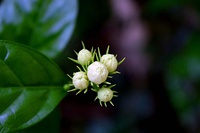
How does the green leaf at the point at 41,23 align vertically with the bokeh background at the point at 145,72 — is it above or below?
above

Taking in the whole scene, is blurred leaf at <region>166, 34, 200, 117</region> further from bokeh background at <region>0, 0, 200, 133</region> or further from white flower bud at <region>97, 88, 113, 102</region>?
white flower bud at <region>97, 88, 113, 102</region>

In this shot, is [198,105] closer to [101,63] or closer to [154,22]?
[154,22]

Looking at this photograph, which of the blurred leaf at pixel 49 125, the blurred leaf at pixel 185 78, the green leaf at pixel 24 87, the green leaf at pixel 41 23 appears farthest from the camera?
the blurred leaf at pixel 185 78

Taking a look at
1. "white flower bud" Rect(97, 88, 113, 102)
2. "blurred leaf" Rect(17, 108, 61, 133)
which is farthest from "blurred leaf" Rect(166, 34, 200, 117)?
"white flower bud" Rect(97, 88, 113, 102)

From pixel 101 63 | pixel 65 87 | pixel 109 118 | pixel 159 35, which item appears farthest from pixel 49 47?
pixel 159 35

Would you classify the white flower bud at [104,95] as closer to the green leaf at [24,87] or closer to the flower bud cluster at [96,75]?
the flower bud cluster at [96,75]

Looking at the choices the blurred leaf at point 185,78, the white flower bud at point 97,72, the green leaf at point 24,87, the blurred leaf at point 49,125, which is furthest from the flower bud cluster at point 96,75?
the blurred leaf at point 185,78
